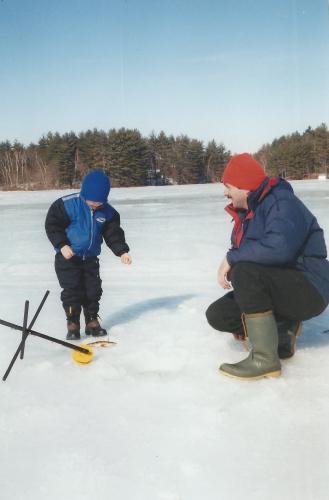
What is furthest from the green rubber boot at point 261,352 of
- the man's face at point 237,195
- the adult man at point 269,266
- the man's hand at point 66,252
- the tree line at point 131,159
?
the tree line at point 131,159

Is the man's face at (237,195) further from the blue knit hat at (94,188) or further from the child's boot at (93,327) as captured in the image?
the child's boot at (93,327)

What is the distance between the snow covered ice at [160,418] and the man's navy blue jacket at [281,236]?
1.75 ft

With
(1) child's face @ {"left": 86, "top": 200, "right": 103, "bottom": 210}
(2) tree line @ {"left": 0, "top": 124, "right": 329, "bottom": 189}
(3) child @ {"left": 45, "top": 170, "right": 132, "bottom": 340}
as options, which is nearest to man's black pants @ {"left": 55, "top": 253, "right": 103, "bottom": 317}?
(3) child @ {"left": 45, "top": 170, "right": 132, "bottom": 340}

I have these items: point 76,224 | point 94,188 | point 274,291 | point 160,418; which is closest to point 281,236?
point 274,291

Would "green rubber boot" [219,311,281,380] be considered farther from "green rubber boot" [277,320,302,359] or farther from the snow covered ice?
"green rubber boot" [277,320,302,359]

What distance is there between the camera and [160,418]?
1.95 meters

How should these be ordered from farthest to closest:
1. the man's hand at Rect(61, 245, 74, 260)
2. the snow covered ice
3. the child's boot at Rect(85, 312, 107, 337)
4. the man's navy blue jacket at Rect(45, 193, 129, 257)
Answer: the child's boot at Rect(85, 312, 107, 337)
the man's navy blue jacket at Rect(45, 193, 129, 257)
the man's hand at Rect(61, 245, 74, 260)
the snow covered ice

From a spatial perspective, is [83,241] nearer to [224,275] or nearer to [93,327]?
[93,327]

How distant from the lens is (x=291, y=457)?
1.63 metres

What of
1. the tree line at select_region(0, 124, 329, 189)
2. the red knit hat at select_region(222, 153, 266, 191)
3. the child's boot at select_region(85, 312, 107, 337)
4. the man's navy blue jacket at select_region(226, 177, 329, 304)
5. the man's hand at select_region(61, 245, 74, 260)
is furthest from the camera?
the tree line at select_region(0, 124, 329, 189)

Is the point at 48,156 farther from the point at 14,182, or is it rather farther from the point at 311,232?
the point at 311,232

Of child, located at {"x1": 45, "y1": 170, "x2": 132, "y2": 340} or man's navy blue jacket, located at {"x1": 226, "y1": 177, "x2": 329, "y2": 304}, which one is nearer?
man's navy blue jacket, located at {"x1": 226, "y1": 177, "x2": 329, "y2": 304}

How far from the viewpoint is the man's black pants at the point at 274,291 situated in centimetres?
229

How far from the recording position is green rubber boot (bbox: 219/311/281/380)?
2.29 meters
